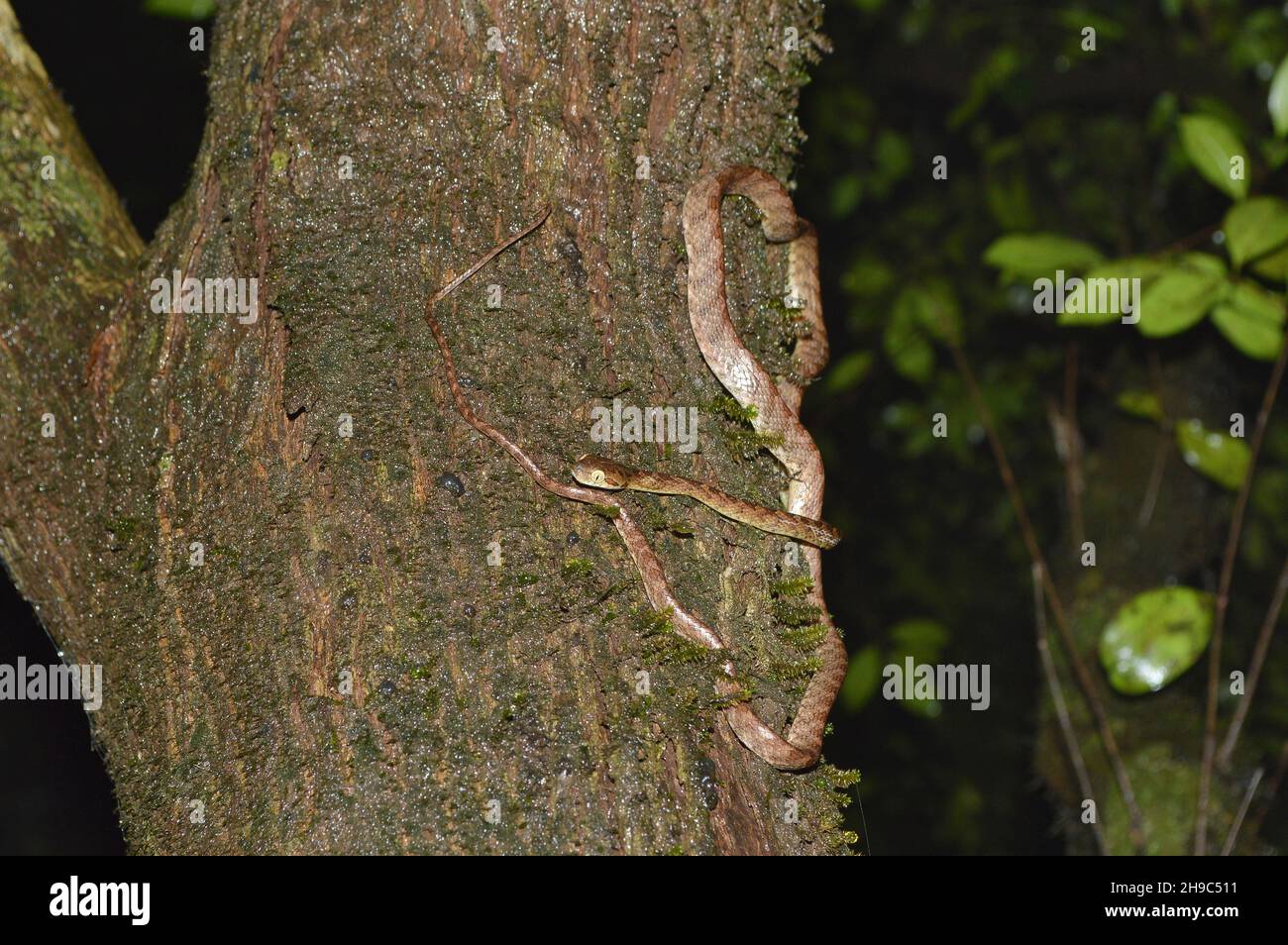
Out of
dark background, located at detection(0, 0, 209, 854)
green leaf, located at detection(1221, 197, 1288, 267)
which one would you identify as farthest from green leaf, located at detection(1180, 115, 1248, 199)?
dark background, located at detection(0, 0, 209, 854)

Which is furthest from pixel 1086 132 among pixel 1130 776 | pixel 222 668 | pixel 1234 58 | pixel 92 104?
pixel 222 668

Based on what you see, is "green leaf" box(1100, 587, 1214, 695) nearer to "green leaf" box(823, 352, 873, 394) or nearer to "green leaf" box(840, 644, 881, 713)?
"green leaf" box(840, 644, 881, 713)

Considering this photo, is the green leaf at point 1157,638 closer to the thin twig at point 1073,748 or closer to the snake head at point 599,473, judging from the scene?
the thin twig at point 1073,748

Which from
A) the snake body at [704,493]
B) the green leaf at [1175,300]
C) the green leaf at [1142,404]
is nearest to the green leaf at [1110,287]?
the green leaf at [1175,300]

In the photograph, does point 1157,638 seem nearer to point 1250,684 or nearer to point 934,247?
point 1250,684

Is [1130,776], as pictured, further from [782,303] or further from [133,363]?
[133,363]

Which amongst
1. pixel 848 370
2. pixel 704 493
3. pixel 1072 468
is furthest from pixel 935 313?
pixel 704 493
